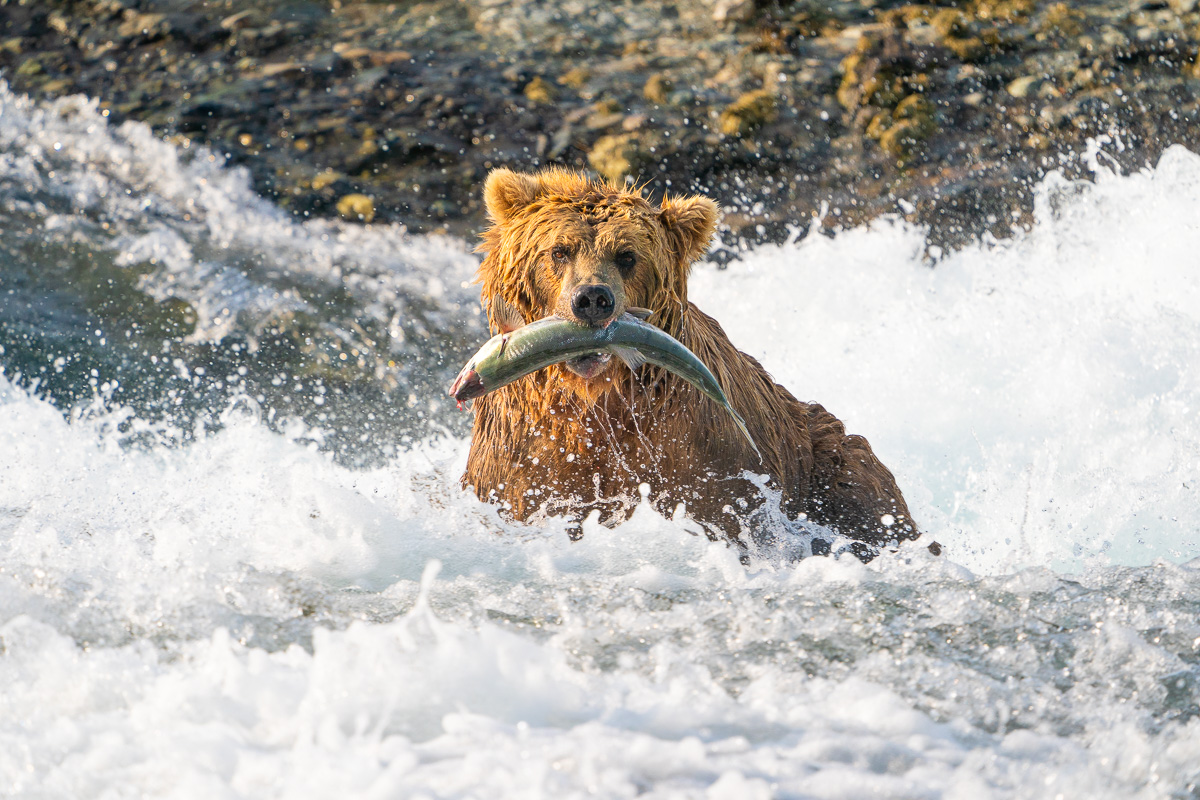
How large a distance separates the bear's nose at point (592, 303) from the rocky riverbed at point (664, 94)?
552 centimetres

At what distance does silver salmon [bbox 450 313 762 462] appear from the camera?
4.03 m

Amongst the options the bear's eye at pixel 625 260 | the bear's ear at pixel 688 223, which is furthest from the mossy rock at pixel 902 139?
the bear's eye at pixel 625 260

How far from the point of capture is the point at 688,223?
15.5ft

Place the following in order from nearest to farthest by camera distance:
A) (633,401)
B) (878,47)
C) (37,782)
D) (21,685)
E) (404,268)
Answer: (37,782), (21,685), (633,401), (404,268), (878,47)

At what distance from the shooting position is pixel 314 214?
10.1 m

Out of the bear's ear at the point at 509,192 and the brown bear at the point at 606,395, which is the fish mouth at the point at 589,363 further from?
the bear's ear at the point at 509,192

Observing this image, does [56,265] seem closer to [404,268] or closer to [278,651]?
[404,268]

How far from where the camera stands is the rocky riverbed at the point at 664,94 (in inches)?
381

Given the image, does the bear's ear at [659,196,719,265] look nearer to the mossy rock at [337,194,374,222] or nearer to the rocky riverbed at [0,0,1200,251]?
the rocky riverbed at [0,0,1200,251]

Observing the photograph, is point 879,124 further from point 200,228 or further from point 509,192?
point 509,192

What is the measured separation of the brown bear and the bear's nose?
0.18 metres

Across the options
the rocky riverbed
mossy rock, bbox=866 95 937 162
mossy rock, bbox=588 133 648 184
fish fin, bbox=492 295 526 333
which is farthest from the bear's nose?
mossy rock, bbox=866 95 937 162

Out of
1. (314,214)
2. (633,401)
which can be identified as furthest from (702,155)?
(633,401)

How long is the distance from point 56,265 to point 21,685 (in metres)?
7.05
